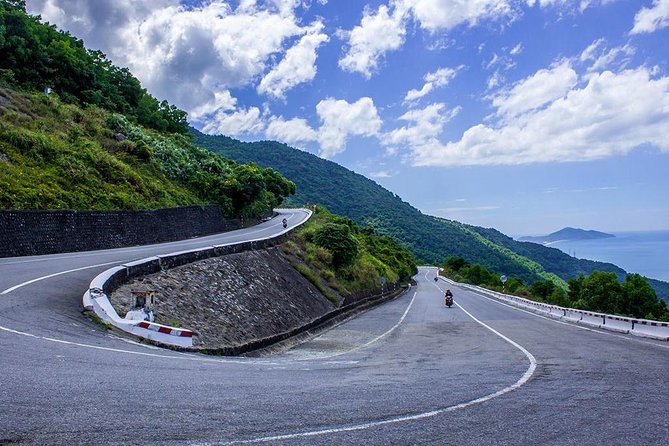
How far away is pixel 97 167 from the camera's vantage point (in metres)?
36.0

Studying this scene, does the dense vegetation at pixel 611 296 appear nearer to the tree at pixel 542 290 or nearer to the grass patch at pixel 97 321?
the tree at pixel 542 290

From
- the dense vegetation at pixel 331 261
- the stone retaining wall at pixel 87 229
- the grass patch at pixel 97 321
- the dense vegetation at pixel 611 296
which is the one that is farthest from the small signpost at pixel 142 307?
the dense vegetation at pixel 611 296

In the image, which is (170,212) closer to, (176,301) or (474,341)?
(176,301)

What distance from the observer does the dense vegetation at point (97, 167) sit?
29.1m

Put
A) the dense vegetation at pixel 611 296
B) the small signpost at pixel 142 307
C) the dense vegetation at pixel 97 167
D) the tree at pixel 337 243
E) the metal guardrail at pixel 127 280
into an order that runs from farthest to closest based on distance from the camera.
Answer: the dense vegetation at pixel 611 296, the tree at pixel 337 243, the dense vegetation at pixel 97 167, the small signpost at pixel 142 307, the metal guardrail at pixel 127 280

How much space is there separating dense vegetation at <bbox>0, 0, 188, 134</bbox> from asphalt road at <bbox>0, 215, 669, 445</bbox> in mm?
41374

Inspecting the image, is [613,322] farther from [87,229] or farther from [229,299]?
[87,229]

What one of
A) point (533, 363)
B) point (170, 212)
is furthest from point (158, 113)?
point (533, 363)

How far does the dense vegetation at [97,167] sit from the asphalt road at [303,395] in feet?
56.5

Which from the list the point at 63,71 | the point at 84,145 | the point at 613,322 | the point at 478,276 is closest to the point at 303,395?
the point at 613,322

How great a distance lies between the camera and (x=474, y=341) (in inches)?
731

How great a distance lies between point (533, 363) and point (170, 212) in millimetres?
29683

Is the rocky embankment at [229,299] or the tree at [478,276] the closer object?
the rocky embankment at [229,299]

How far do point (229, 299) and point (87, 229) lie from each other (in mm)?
11240
